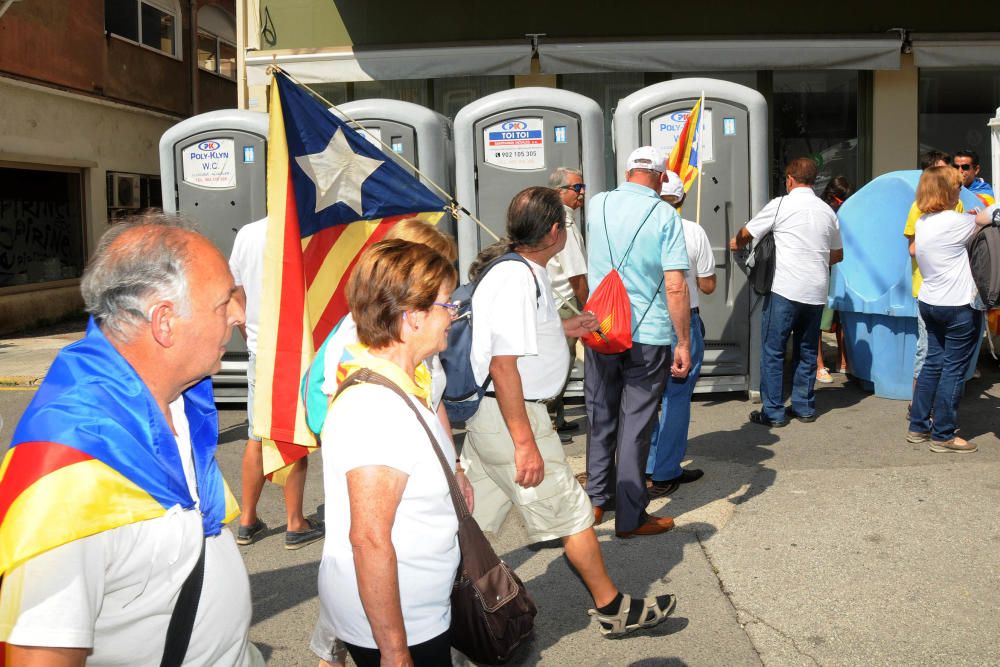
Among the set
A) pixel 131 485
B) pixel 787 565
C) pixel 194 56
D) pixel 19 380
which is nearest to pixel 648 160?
pixel 787 565

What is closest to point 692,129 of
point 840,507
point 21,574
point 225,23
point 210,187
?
point 840,507

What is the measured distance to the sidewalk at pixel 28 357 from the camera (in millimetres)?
9852

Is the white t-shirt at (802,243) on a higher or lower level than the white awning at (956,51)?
lower

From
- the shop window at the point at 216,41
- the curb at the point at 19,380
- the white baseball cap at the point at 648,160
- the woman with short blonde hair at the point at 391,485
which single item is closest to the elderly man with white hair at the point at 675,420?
the white baseball cap at the point at 648,160

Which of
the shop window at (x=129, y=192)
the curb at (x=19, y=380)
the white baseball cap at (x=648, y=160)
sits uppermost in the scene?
the shop window at (x=129, y=192)

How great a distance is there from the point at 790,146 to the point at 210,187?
21.8 ft

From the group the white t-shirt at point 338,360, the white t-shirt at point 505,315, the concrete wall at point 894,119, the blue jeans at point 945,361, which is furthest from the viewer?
the concrete wall at point 894,119

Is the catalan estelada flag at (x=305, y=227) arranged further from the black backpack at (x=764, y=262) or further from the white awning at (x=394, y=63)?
the white awning at (x=394, y=63)

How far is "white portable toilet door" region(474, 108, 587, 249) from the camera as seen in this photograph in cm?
764

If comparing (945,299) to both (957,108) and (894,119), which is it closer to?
(894,119)

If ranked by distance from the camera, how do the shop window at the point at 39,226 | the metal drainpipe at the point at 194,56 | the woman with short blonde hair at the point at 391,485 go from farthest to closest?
the metal drainpipe at the point at 194,56
the shop window at the point at 39,226
the woman with short blonde hair at the point at 391,485

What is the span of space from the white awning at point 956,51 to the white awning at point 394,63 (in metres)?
4.22

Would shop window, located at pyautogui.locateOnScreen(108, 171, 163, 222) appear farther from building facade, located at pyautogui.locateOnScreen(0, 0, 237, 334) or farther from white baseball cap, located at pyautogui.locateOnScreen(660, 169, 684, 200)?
white baseball cap, located at pyautogui.locateOnScreen(660, 169, 684, 200)

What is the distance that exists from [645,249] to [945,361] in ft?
8.15
